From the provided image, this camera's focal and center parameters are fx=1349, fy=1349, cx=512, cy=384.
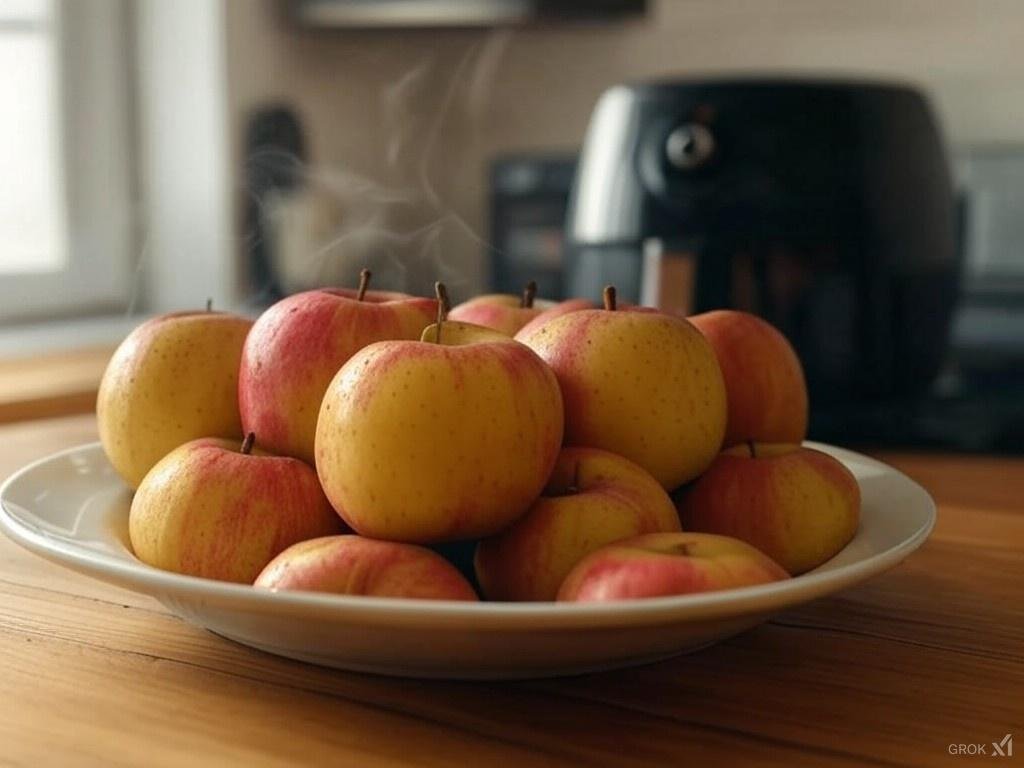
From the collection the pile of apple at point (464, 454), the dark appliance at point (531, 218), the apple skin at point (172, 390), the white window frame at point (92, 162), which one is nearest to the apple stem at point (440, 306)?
the pile of apple at point (464, 454)

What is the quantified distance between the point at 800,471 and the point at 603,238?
0.70 meters

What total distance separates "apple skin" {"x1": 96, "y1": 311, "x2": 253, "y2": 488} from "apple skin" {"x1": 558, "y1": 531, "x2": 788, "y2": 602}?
221 millimetres

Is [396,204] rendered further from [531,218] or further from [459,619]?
[459,619]

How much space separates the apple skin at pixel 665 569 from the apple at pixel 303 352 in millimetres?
148

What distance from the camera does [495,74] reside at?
259 centimetres

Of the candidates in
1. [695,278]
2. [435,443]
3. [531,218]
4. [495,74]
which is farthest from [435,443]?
[495,74]

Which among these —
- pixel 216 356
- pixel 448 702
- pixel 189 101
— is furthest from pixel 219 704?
pixel 189 101

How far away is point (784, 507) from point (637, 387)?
0.08m

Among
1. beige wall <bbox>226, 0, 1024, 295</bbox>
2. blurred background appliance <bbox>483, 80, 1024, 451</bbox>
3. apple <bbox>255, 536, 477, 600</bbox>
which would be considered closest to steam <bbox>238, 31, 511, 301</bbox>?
beige wall <bbox>226, 0, 1024, 295</bbox>

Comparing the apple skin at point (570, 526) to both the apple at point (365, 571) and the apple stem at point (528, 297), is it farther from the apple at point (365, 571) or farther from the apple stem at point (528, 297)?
the apple stem at point (528, 297)

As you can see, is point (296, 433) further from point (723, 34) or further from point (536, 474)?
point (723, 34)

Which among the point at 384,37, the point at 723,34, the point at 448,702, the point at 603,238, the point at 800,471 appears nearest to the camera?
the point at 448,702

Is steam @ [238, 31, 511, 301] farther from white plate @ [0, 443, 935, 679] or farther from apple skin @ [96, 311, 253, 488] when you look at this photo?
white plate @ [0, 443, 935, 679]

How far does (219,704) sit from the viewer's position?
47 centimetres
